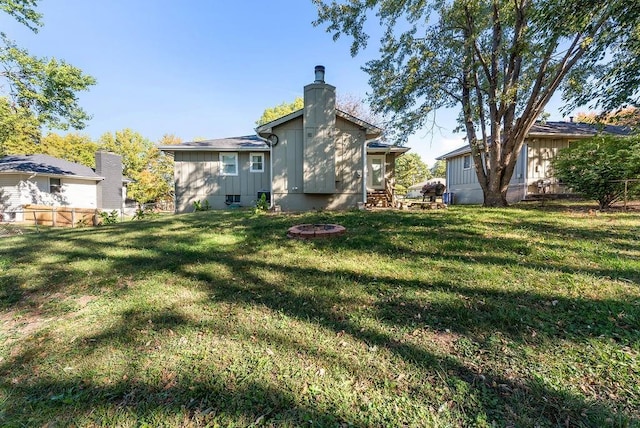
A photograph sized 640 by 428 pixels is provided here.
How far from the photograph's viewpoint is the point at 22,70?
1342cm

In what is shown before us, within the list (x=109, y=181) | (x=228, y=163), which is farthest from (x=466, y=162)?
(x=109, y=181)

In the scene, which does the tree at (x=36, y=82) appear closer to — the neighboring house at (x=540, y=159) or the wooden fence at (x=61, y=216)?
the wooden fence at (x=61, y=216)

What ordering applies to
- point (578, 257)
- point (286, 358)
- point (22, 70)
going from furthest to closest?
1. point (22, 70)
2. point (578, 257)
3. point (286, 358)

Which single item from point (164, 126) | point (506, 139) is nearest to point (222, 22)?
point (506, 139)

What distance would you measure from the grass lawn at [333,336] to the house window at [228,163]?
927 centimetres

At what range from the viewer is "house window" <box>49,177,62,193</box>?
1705 cm

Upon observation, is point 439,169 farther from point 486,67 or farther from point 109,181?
point 109,181

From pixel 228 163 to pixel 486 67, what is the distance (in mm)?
11616

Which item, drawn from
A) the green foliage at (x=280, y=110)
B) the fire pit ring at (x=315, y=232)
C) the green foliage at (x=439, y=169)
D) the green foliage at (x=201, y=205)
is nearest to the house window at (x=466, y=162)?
the fire pit ring at (x=315, y=232)

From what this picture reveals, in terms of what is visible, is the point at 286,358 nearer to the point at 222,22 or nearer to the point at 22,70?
the point at 222,22

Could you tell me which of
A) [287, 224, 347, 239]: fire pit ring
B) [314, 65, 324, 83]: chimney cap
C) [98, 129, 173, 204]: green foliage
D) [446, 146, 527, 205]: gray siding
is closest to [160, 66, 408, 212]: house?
[314, 65, 324, 83]: chimney cap

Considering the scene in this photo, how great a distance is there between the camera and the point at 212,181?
13.8 m

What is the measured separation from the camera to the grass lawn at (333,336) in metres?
1.84

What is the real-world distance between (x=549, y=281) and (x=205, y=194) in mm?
13717
